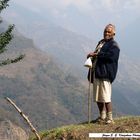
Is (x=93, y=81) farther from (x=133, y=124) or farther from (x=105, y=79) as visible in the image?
(x=133, y=124)

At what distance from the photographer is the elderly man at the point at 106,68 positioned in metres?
14.2

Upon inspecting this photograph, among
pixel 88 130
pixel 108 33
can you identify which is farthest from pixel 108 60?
pixel 88 130

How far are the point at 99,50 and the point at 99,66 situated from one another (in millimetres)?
533

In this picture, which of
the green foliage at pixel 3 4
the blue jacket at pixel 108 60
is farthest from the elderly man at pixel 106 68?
the green foliage at pixel 3 4

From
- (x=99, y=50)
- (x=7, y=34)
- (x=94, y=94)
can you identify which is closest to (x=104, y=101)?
(x=94, y=94)

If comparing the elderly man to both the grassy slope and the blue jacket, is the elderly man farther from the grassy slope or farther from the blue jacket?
the grassy slope

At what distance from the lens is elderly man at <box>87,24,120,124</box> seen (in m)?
14.2

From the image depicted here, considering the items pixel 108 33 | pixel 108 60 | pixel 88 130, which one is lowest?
pixel 88 130

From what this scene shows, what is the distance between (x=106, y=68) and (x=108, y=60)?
257 millimetres

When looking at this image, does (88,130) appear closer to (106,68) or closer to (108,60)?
(106,68)

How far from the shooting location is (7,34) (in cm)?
2820

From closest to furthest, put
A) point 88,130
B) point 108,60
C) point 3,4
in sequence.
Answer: point 88,130 < point 108,60 < point 3,4

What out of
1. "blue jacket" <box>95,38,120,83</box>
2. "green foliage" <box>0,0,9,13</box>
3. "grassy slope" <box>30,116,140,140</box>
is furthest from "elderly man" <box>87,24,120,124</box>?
"green foliage" <box>0,0,9,13</box>

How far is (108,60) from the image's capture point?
14.2 m
